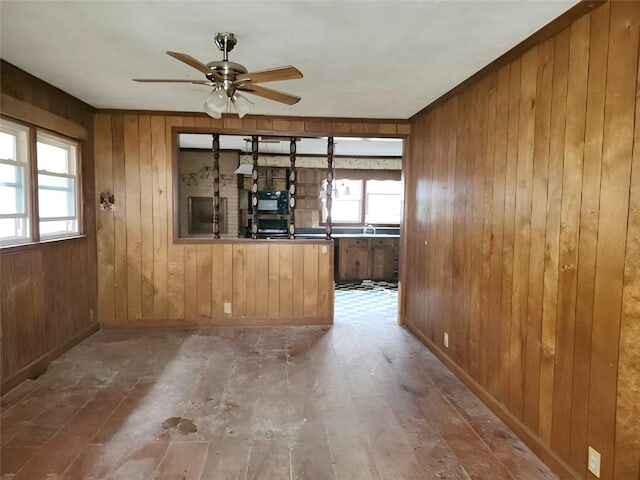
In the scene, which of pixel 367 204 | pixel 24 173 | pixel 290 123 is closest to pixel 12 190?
pixel 24 173

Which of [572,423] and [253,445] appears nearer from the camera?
[572,423]

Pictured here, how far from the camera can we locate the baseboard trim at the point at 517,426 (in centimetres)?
220

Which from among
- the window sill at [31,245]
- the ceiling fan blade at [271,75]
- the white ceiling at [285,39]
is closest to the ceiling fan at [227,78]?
the ceiling fan blade at [271,75]

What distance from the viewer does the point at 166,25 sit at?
2398 millimetres

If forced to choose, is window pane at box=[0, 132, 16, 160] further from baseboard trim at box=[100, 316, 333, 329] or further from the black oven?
the black oven

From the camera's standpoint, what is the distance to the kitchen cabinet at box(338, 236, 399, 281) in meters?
7.89

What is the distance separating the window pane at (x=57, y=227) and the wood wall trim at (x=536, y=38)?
377 centimetres

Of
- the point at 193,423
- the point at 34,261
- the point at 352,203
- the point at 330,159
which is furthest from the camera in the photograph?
the point at 352,203

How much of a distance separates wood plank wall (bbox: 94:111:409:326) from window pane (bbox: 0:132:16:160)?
4.44ft

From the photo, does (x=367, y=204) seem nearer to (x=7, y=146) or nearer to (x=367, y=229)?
(x=367, y=229)

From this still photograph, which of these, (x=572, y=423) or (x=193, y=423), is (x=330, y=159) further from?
(x=572, y=423)

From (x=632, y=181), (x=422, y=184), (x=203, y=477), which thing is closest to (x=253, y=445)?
(x=203, y=477)

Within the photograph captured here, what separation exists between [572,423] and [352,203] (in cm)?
688

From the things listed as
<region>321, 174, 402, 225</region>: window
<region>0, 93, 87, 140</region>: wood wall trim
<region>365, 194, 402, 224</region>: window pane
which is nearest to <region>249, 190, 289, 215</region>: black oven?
<region>321, 174, 402, 225</region>: window
